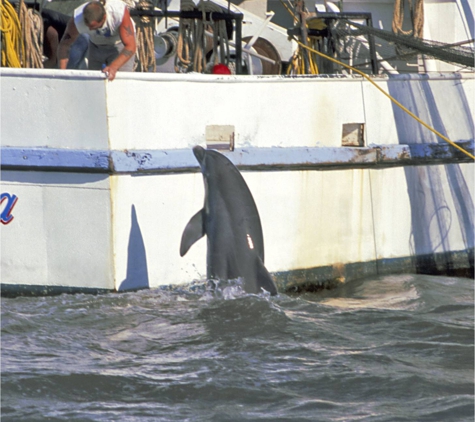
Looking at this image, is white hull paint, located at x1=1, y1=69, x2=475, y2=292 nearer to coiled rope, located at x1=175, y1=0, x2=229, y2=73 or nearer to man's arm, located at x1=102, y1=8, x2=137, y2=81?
man's arm, located at x1=102, y1=8, x2=137, y2=81

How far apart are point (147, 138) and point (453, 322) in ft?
8.19

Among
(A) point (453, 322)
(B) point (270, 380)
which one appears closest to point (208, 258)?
(B) point (270, 380)

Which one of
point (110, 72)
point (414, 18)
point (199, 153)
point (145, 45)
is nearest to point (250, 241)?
point (199, 153)

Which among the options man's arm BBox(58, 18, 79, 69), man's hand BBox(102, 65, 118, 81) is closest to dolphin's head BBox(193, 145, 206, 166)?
man's hand BBox(102, 65, 118, 81)

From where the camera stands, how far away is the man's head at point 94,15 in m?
6.09

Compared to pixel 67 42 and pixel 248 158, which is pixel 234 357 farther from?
pixel 67 42

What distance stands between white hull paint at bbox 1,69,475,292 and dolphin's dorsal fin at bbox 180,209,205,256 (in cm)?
41

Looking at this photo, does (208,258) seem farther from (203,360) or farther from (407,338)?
(407,338)

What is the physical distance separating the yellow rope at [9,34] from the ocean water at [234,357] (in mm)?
1890

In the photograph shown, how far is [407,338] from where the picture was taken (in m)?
5.21

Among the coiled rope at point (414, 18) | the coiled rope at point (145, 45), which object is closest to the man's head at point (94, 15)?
the coiled rope at point (145, 45)

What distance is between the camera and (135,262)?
5820mm

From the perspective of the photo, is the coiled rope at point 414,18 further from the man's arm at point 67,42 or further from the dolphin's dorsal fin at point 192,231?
the dolphin's dorsal fin at point 192,231

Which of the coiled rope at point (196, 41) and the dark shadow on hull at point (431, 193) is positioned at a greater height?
the coiled rope at point (196, 41)
